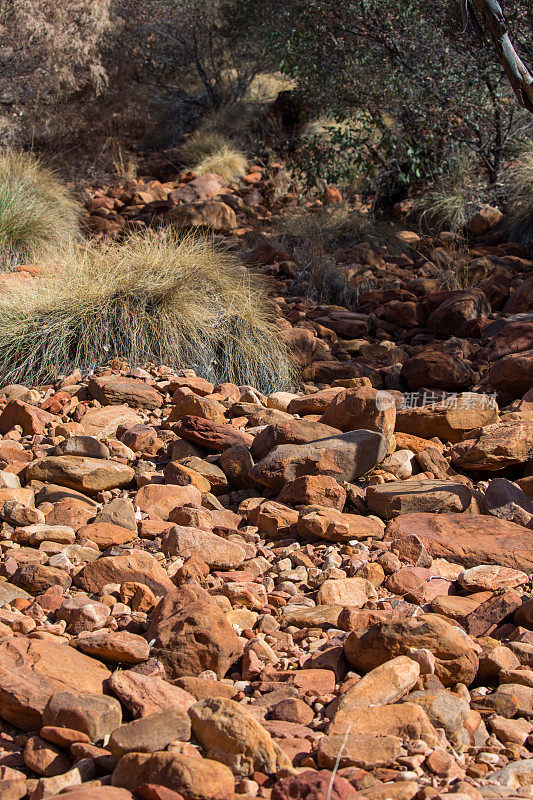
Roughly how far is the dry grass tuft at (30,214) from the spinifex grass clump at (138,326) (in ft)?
5.83

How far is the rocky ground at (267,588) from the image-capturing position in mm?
1372

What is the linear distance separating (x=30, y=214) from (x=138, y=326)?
131 inches

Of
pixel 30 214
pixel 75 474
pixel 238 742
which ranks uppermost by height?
pixel 30 214

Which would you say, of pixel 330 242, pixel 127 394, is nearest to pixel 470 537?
pixel 127 394

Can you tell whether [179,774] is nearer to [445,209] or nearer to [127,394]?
[127,394]

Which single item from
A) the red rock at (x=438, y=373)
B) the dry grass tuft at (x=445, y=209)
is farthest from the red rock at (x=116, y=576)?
the dry grass tuft at (x=445, y=209)

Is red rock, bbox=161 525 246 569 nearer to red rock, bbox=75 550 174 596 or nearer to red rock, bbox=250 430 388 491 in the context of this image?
red rock, bbox=75 550 174 596

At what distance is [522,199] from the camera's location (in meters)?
8.80

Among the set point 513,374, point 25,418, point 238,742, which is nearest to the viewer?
point 238,742

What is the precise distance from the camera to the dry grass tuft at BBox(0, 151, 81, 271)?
23.6 feet

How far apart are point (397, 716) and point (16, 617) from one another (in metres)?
0.98

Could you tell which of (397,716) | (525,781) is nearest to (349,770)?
(397,716)

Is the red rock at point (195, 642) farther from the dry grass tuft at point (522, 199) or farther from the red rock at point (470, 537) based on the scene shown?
the dry grass tuft at point (522, 199)

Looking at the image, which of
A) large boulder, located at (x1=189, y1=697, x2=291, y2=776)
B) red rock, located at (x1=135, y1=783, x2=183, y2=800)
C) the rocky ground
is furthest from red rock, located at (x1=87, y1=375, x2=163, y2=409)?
red rock, located at (x1=135, y1=783, x2=183, y2=800)
